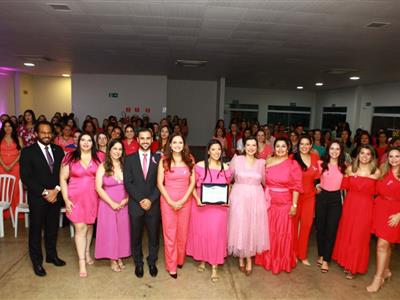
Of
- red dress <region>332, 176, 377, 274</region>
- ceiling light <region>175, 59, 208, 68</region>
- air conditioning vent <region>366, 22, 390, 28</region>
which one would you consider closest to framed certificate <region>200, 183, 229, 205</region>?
red dress <region>332, 176, 377, 274</region>

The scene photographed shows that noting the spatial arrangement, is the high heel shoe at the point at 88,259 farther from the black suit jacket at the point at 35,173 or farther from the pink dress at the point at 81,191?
the black suit jacket at the point at 35,173

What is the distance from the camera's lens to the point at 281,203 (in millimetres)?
3547

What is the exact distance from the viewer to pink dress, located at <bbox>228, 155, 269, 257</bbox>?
3465mm

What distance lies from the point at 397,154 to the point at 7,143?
17.7 feet

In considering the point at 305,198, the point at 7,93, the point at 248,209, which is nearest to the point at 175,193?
the point at 248,209

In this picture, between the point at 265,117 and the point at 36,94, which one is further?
the point at 265,117

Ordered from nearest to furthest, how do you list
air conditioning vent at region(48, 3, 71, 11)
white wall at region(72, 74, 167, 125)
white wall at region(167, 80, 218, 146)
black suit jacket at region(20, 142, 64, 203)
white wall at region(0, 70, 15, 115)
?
black suit jacket at region(20, 142, 64, 203) < air conditioning vent at region(48, 3, 71, 11) < white wall at region(72, 74, 167, 125) < white wall at region(0, 70, 15, 115) < white wall at region(167, 80, 218, 146)

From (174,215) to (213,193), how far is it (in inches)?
20.2

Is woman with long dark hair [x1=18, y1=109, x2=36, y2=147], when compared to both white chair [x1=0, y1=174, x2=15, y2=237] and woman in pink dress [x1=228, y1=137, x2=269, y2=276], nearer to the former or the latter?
white chair [x1=0, y1=174, x2=15, y2=237]

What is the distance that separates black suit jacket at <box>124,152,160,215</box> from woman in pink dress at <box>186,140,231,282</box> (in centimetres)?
48

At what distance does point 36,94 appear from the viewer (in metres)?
14.9

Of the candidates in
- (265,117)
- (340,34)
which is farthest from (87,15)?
(265,117)

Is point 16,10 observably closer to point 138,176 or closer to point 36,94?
point 138,176

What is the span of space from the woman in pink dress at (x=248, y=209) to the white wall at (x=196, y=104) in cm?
1109
